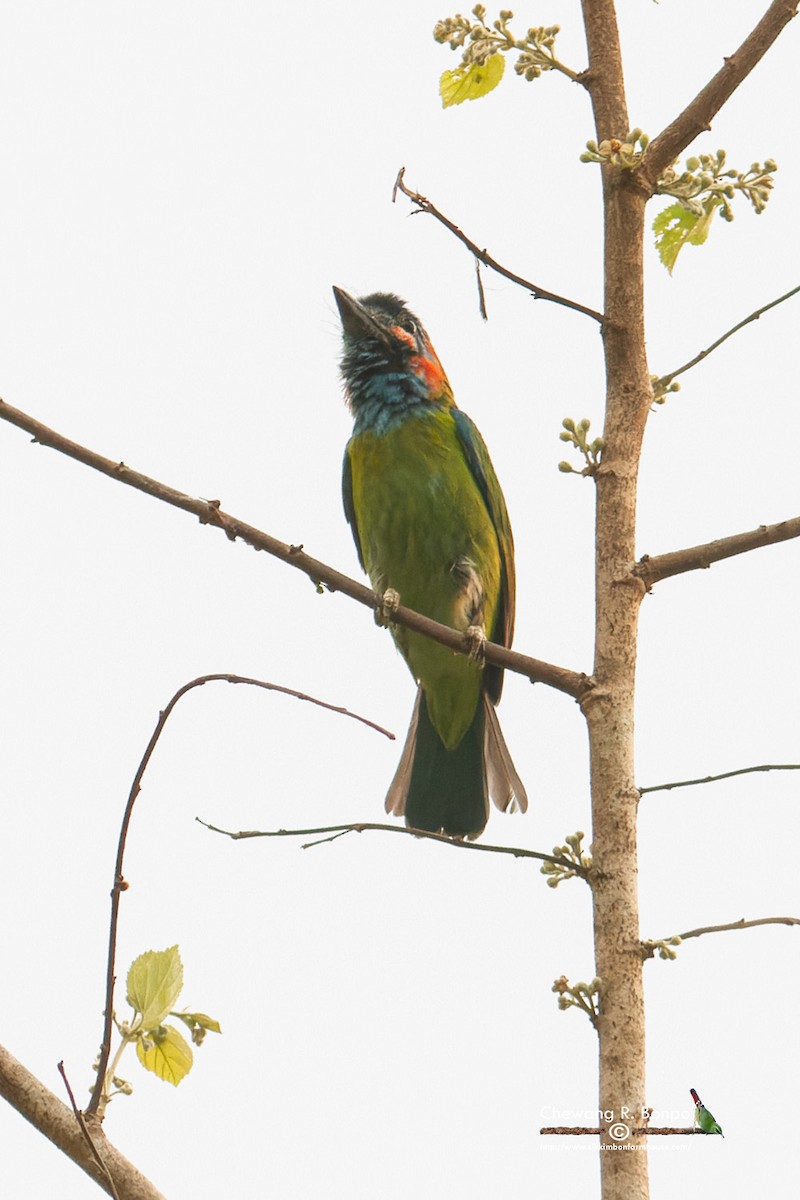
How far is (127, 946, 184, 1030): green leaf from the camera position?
276 centimetres

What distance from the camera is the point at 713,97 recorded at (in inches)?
133

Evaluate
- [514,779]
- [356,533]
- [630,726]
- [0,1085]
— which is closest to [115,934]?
[0,1085]

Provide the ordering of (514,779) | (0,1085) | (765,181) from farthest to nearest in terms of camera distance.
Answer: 1. (514,779)
2. (765,181)
3. (0,1085)

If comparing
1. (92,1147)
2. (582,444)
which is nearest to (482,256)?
(582,444)

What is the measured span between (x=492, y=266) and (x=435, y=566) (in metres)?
2.38

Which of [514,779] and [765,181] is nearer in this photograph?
[765,181]

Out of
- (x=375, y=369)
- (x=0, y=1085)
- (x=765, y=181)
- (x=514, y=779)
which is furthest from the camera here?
(x=375, y=369)

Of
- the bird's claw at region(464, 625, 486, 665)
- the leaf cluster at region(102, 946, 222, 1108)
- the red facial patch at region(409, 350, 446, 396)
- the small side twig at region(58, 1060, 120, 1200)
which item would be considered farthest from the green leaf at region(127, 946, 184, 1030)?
the red facial patch at region(409, 350, 446, 396)

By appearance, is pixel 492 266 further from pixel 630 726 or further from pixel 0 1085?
pixel 0 1085

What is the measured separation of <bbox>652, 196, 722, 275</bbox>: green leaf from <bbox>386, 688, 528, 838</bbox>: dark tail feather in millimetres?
2445

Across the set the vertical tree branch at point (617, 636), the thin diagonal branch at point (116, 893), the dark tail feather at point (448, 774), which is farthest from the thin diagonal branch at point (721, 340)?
the dark tail feather at point (448, 774)

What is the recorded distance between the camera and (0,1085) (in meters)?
2.33

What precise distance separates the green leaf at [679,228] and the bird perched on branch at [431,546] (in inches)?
87.6

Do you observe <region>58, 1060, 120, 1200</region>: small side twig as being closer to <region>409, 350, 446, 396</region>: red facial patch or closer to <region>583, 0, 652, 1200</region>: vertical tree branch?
<region>583, 0, 652, 1200</region>: vertical tree branch
